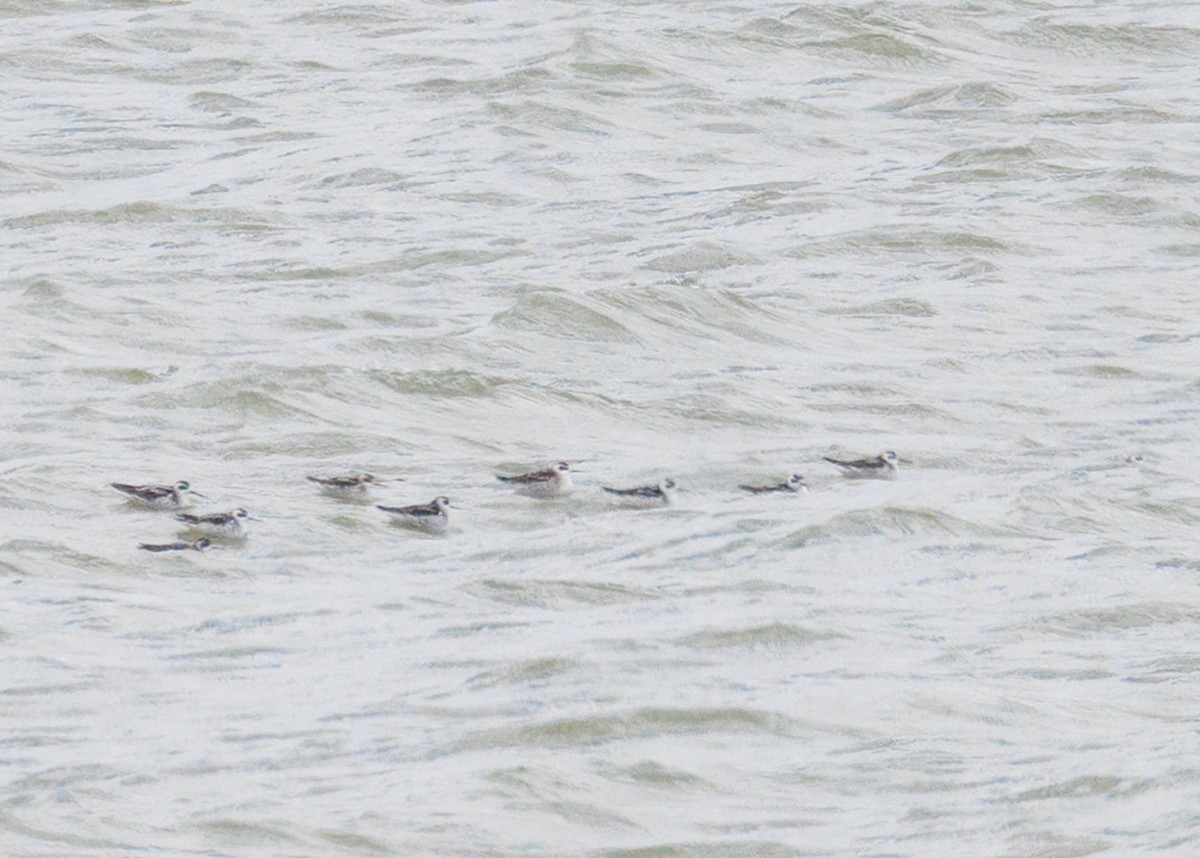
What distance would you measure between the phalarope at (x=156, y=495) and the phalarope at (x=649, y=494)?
90.4 inches

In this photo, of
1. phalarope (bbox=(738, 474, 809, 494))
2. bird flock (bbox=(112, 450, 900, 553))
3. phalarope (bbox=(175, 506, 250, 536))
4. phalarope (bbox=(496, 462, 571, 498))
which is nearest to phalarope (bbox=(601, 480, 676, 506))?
bird flock (bbox=(112, 450, 900, 553))

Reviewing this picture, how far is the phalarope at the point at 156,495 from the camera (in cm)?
1275

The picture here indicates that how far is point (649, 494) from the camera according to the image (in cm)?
1352

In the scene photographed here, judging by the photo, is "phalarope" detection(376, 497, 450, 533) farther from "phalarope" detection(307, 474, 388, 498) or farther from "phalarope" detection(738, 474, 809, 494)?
"phalarope" detection(738, 474, 809, 494)

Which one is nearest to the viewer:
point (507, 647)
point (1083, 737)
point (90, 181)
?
point (1083, 737)

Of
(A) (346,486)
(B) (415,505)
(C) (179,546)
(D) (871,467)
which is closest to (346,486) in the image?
(A) (346,486)

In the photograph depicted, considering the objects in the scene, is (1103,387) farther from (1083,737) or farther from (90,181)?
(90,181)

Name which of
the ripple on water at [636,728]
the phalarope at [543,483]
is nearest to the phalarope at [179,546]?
the phalarope at [543,483]

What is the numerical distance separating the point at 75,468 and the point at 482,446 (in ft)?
7.80

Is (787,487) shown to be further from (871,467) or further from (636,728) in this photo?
(636,728)

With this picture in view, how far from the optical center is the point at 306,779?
31.8 ft

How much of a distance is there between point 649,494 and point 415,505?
1272 mm

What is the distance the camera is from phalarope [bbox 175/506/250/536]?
12352 mm

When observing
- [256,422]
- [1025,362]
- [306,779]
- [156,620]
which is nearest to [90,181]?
[256,422]
